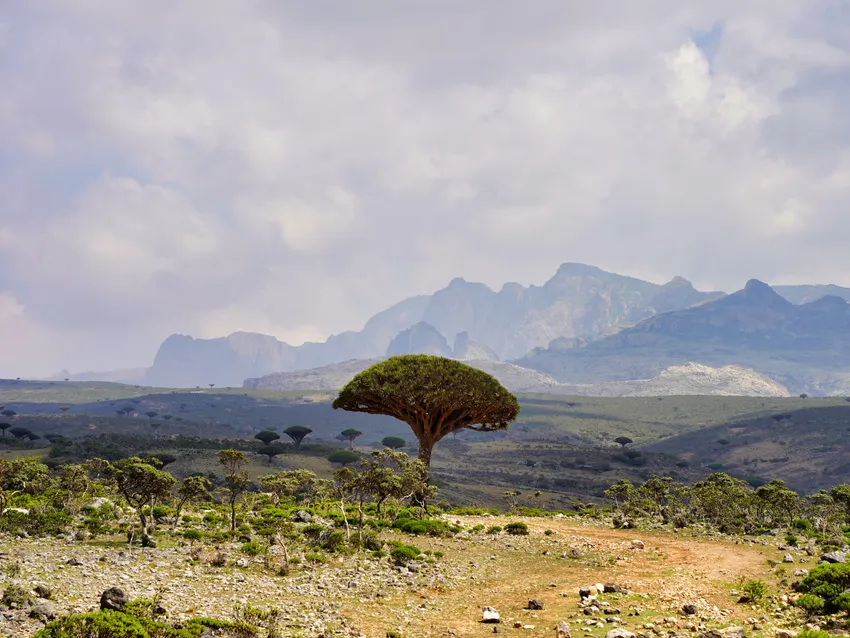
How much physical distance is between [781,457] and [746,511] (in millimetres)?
149395

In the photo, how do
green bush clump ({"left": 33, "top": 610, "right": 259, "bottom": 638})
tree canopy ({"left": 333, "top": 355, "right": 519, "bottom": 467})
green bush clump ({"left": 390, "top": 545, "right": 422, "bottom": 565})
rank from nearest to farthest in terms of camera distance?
green bush clump ({"left": 33, "top": 610, "right": 259, "bottom": 638}) → green bush clump ({"left": 390, "top": 545, "right": 422, "bottom": 565}) → tree canopy ({"left": 333, "top": 355, "right": 519, "bottom": 467})

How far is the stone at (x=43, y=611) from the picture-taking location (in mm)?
15016

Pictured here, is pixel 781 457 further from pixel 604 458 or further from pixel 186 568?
pixel 186 568

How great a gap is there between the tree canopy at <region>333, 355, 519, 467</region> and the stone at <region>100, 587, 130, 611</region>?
29893mm

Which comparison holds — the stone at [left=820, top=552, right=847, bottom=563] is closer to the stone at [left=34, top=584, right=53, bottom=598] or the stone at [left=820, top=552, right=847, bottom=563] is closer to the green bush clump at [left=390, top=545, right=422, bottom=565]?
the green bush clump at [left=390, top=545, right=422, bottom=565]

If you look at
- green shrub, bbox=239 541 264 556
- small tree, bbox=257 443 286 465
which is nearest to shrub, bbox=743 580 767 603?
green shrub, bbox=239 541 264 556

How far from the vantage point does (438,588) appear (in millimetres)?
21828

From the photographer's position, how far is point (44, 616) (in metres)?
15.0

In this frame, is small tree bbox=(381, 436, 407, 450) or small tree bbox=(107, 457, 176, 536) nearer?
small tree bbox=(107, 457, 176, 536)

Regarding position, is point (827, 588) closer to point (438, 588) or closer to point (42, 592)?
point (438, 588)

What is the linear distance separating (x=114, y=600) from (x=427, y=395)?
103 feet

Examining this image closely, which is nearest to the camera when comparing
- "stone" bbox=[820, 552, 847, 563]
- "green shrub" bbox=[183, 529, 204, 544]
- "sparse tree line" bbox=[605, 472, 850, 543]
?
"stone" bbox=[820, 552, 847, 563]

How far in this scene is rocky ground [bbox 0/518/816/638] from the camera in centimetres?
1641

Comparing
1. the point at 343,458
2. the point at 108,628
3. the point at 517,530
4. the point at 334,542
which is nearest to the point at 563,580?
the point at 334,542
